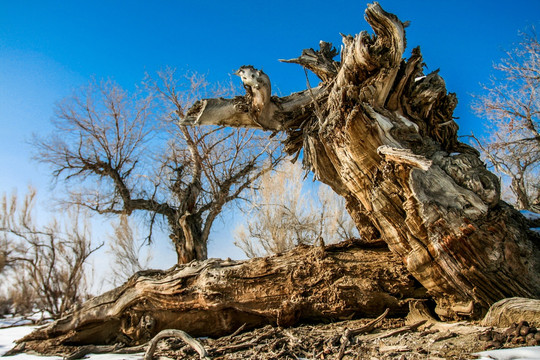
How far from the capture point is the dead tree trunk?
11.1 feet

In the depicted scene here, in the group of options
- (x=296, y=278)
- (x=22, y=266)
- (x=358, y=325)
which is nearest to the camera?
(x=358, y=325)

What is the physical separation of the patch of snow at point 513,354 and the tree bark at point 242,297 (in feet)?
5.07

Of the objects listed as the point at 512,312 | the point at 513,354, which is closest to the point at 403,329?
the point at 512,312

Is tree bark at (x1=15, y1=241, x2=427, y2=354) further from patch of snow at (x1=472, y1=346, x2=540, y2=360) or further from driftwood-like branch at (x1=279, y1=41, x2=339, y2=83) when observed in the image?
driftwood-like branch at (x1=279, y1=41, x2=339, y2=83)

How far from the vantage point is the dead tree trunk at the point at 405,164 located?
3377mm

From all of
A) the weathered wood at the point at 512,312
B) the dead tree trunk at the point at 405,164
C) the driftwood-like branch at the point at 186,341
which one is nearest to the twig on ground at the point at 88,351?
the driftwood-like branch at the point at 186,341

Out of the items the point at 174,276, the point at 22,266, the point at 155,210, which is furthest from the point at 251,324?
the point at 22,266

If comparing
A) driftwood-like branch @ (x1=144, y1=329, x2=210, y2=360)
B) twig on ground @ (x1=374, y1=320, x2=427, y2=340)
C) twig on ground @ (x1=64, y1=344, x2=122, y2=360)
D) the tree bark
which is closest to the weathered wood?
twig on ground @ (x1=374, y1=320, x2=427, y2=340)

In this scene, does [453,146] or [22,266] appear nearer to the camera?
[453,146]

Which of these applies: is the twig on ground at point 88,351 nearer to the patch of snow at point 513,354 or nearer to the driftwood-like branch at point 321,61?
the patch of snow at point 513,354

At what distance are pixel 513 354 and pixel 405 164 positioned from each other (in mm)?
1811

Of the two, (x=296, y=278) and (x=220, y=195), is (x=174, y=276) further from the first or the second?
(x=220, y=195)

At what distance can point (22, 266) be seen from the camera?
13.8m

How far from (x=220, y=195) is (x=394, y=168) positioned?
7.63m
